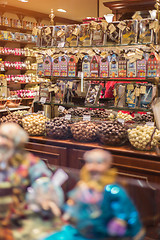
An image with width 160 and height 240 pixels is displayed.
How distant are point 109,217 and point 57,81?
106 inches

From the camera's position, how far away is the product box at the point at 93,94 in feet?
10.5

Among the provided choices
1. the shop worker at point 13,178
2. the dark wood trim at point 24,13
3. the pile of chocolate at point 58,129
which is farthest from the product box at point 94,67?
the dark wood trim at point 24,13

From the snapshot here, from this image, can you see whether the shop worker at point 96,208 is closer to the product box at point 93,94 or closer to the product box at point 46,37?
the product box at point 93,94

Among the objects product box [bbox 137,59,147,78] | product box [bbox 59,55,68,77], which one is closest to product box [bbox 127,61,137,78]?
product box [bbox 137,59,147,78]

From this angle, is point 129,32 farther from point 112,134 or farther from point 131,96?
point 112,134

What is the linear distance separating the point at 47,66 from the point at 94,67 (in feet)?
1.78

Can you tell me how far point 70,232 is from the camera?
0.97m

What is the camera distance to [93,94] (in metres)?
3.22

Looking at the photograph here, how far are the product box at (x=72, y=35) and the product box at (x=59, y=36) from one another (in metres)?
0.05

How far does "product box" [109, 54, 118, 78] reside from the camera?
309cm

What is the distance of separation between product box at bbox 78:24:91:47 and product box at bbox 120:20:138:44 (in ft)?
1.12

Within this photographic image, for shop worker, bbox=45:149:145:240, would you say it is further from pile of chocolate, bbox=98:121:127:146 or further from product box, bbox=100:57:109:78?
product box, bbox=100:57:109:78

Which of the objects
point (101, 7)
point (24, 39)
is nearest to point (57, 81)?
point (101, 7)

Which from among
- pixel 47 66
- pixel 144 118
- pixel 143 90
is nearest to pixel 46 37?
pixel 47 66
